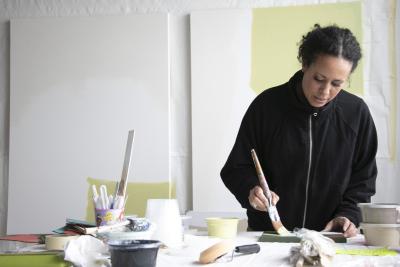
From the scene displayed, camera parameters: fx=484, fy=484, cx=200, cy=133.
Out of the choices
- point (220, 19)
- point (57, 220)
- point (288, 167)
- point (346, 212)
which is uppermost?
point (220, 19)

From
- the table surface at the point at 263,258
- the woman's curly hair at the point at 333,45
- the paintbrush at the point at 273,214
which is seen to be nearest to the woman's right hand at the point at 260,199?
the paintbrush at the point at 273,214

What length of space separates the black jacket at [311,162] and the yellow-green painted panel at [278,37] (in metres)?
1.14

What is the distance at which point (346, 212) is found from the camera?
1.92m

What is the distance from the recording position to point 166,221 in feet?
4.62

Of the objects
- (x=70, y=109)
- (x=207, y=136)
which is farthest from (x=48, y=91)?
(x=207, y=136)

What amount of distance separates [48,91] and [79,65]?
30 cm

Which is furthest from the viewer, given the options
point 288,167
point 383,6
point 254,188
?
point 383,6

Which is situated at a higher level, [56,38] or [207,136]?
[56,38]

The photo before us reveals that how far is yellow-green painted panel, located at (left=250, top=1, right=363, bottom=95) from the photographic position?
3.23 metres

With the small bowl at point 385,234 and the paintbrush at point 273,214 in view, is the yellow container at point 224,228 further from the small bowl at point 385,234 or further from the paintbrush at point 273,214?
the small bowl at point 385,234

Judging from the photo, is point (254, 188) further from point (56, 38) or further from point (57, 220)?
point (56, 38)

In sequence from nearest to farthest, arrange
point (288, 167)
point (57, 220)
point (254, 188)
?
point (254, 188) < point (288, 167) < point (57, 220)

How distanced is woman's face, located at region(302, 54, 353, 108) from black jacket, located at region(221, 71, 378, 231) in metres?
0.10

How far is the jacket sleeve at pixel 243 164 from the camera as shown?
78.7 inches
